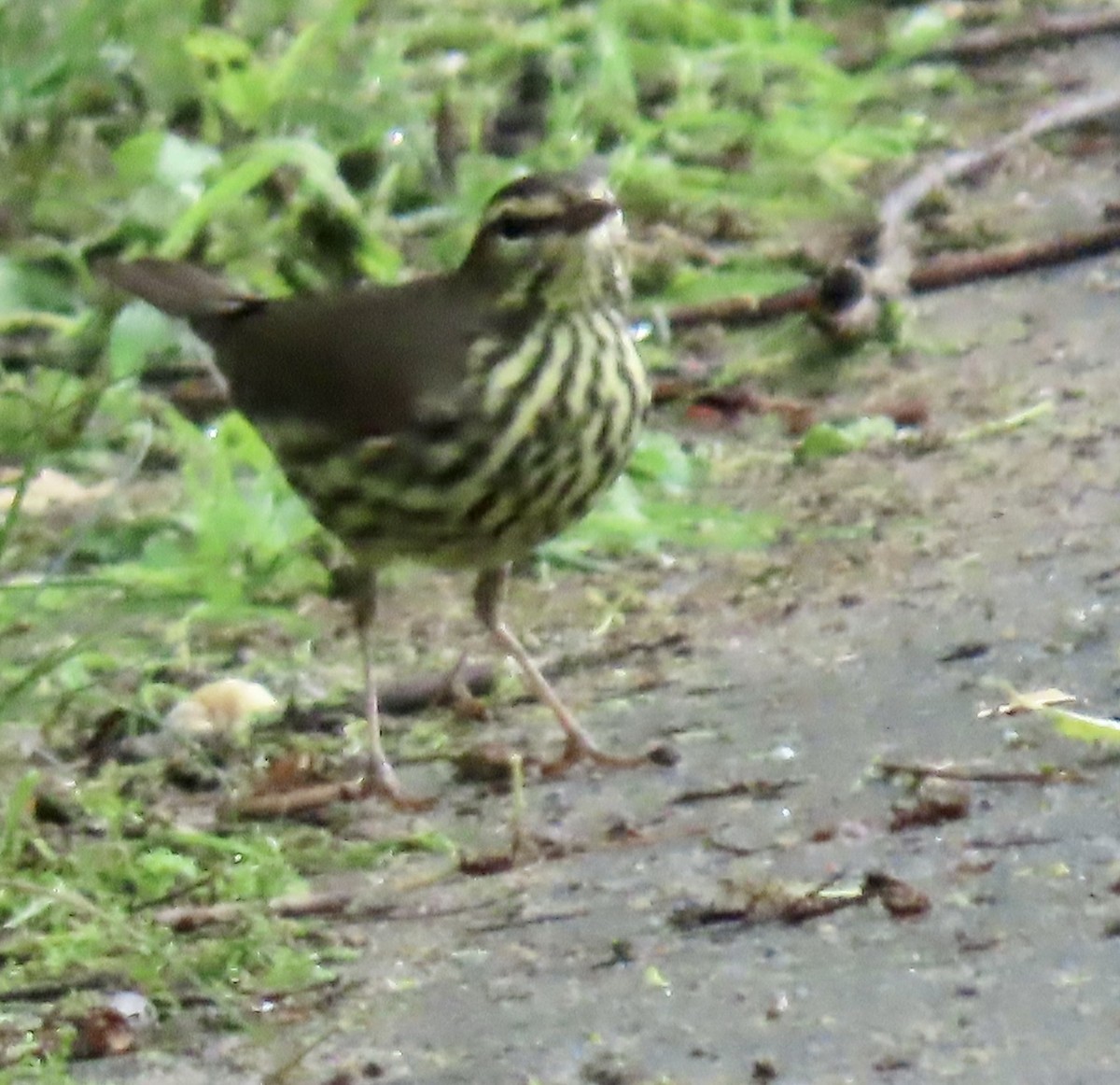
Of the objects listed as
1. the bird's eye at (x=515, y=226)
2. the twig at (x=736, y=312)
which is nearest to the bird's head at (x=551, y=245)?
the bird's eye at (x=515, y=226)

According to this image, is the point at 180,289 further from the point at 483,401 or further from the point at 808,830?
the point at 808,830

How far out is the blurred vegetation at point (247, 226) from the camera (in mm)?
4082

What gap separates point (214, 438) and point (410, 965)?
2.35 meters

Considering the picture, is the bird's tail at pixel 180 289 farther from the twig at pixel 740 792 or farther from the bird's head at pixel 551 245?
the twig at pixel 740 792

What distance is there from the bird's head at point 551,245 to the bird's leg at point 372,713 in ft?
1.78

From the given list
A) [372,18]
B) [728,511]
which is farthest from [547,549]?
[372,18]

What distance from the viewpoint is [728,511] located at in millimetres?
5438

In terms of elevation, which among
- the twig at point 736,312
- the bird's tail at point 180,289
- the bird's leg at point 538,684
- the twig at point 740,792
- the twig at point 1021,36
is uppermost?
the bird's tail at point 180,289

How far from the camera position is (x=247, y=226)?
662 centimetres

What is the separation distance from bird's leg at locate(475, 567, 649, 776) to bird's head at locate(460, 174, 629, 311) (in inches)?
18.9

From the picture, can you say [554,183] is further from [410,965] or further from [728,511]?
[410,965]

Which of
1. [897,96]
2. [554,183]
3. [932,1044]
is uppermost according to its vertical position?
[554,183]

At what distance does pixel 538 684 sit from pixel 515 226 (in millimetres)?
750

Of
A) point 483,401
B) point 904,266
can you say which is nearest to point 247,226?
point 904,266
